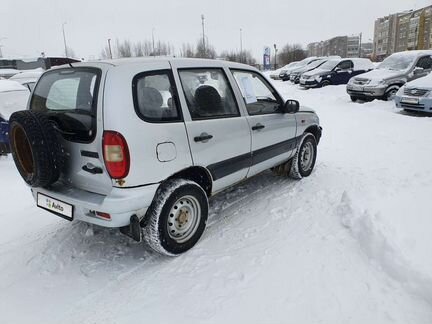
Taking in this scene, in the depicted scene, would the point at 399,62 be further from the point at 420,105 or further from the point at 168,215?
the point at 168,215

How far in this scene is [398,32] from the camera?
290 ft

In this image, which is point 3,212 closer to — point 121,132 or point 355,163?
point 121,132

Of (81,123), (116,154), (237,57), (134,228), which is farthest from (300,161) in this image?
(237,57)

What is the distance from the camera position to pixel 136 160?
2.69 metres

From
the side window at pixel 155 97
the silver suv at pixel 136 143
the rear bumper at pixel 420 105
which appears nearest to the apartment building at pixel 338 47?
the rear bumper at pixel 420 105

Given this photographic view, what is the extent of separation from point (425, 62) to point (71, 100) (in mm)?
12921

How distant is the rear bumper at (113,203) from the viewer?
2707 mm

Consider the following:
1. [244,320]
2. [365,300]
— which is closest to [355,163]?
[365,300]

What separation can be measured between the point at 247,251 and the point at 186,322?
100 centimetres

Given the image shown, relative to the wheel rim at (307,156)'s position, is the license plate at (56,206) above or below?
above

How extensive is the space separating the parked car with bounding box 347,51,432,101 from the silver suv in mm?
9859

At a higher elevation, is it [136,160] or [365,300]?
[136,160]

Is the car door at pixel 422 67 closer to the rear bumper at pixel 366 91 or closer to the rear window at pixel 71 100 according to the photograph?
the rear bumper at pixel 366 91

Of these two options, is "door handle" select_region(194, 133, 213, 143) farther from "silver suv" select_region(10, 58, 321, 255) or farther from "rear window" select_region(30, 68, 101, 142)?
"rear window" select_region(30, 68, 101, 142)
